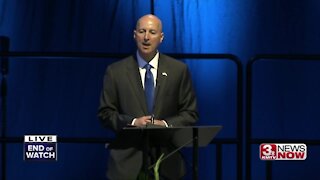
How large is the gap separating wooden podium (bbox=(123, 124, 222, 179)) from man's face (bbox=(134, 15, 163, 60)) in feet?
2.08

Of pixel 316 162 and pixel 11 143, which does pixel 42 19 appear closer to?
pixel 11 143

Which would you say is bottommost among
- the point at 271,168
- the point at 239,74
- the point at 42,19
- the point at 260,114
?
the point at 271,168

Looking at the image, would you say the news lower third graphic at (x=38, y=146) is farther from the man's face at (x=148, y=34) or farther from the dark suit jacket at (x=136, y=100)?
the man's face at (x=148, y=34)

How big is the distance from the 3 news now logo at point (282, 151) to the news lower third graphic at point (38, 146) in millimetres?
1543

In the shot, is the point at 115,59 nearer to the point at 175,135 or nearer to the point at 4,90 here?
the point at 4,90

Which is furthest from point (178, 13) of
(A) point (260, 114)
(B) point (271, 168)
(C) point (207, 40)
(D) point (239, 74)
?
(B) point (271, 168)

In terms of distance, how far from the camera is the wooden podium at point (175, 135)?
320 cm

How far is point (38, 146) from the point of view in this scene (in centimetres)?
477

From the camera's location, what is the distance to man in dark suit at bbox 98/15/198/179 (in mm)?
3670

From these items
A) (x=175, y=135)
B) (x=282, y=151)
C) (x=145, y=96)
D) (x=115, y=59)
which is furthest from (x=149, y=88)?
(x=282, y=151)

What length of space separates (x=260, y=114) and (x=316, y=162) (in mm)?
561

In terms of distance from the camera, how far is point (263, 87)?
4.86 m

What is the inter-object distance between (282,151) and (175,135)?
5.62 ft

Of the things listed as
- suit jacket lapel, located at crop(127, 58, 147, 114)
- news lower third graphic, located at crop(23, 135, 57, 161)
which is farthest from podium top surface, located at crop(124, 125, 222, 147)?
news lower third graphic, located at crop(23, 135, 57, 161)
